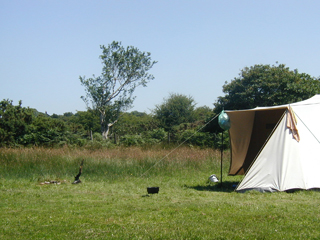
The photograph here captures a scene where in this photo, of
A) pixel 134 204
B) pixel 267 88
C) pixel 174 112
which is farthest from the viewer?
pixel 174 112

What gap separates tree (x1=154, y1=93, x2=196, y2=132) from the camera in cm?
3416

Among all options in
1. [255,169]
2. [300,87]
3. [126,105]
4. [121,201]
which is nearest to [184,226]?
[121,201]

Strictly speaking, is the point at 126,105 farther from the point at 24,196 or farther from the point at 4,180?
the point at 24,196

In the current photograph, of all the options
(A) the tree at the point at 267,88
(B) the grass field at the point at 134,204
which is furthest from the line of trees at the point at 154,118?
(B) the grass field at the point at 134,204

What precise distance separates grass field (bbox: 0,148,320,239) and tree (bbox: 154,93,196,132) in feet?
67.7

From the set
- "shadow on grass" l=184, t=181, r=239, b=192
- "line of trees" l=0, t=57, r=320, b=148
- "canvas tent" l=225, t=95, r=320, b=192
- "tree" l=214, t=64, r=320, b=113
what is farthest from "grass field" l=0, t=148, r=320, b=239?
"tree" l=214, t=64, r=320, b=113

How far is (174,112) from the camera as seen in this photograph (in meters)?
34.3

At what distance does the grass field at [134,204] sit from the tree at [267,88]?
37.4 feet

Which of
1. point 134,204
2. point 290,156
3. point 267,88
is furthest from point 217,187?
point 267,88

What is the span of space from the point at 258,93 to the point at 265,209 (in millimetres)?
18300

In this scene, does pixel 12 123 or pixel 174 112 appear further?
pixel 174 112

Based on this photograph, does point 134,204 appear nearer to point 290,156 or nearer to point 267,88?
point 290,156

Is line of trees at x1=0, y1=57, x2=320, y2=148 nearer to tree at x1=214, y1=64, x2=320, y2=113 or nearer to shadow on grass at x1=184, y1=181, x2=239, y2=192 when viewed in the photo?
tree at x1=214, y1=64, x2=320, y2=113

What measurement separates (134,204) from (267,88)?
1818 centimetres
